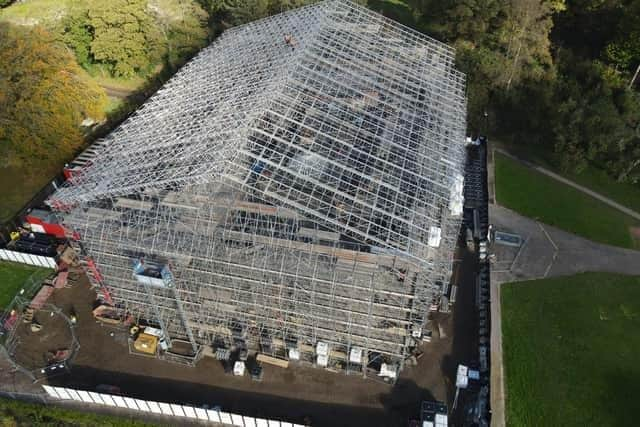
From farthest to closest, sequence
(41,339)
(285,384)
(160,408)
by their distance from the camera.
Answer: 1. (41,339)
2. (285,384)
3. (160,408)

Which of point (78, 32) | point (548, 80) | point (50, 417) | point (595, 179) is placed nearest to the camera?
point (50, 417)

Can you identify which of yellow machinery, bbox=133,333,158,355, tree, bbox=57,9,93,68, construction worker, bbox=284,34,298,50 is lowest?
yellow machinery, bbox=133,333,158,355

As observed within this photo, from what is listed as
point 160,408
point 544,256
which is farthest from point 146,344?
→ point 544,256

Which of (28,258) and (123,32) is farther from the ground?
(123,32)

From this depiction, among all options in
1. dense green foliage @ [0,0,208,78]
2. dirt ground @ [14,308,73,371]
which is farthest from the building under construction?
dense green foliage @ [0,0,208,78]

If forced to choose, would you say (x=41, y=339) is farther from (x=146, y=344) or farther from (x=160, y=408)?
(x=160, y=408)

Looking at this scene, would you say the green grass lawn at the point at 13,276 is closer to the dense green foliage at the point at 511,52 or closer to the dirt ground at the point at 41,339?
the dirt ground at the point at 41,339

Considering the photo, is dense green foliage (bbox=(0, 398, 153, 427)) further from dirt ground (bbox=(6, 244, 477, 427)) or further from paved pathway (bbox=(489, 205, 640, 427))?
paved pathway (bbox=(489, 205, 640, 427))
